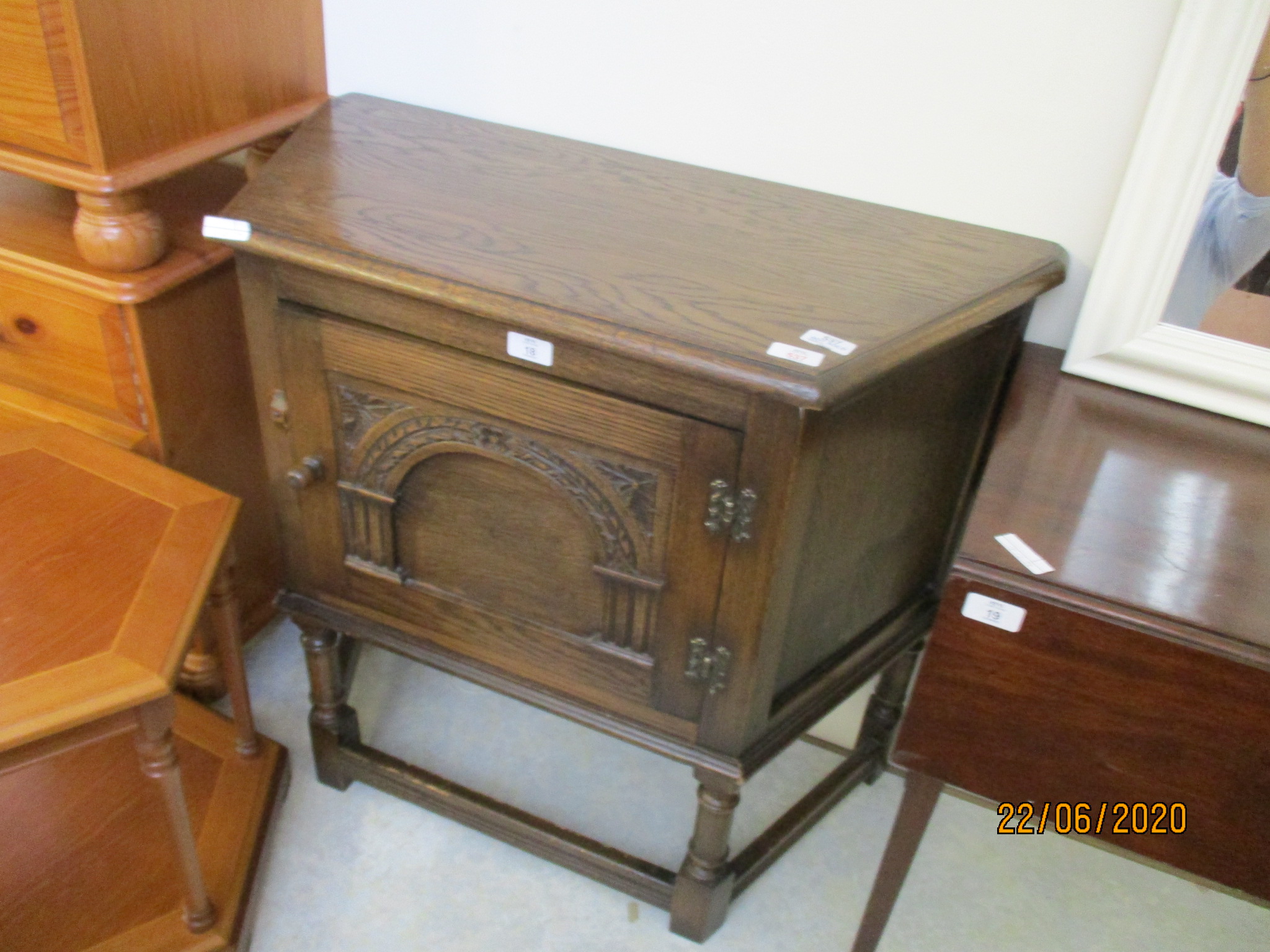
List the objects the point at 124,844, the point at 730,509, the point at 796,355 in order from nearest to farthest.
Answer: the point at 796,355 < the point at 730,509 < the point at 124,844

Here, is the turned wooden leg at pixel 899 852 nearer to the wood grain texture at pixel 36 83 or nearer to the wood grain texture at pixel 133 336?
the wood grain texture at pixel 133 336

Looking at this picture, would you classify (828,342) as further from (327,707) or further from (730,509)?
(327,707)

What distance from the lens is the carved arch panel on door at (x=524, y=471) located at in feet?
3.63

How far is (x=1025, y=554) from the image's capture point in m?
0.97

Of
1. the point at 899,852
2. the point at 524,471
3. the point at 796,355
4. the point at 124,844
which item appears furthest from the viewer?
the point at 124,844

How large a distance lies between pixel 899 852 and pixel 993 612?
0.44 metres

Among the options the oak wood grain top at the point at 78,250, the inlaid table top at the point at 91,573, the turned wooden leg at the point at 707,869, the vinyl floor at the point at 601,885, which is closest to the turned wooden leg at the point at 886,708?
the vinyl floor at the point at 601,885

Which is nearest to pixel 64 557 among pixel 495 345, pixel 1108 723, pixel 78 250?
pixel 78 250

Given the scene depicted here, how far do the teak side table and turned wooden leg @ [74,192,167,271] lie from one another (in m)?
0.24

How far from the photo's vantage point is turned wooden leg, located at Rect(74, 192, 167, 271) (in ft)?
4.19

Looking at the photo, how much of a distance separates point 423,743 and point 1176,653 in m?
1.21

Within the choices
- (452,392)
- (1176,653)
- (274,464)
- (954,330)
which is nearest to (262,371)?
(274,464)

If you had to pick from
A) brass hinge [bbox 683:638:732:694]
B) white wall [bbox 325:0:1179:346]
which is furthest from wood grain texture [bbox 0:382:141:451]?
brass hinge [bbox 683:638:732:694]
